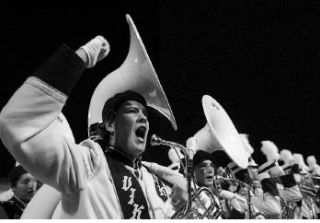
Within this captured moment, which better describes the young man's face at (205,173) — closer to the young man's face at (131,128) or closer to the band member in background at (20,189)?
the band member in background at (20,189)

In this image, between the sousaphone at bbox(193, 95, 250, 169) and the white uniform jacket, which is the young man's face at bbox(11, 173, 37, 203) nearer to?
the sousaphone at bbox(193, 95, 250, 169)

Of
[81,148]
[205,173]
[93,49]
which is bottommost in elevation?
[205,173]

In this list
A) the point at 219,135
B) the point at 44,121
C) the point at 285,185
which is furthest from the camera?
the point at 285,185

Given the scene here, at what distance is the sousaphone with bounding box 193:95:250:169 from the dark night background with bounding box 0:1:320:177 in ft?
8.81

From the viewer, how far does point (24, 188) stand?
12.3 ft

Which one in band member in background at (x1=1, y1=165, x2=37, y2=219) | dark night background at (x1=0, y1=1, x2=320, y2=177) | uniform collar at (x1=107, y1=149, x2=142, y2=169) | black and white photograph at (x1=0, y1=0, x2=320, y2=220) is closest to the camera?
black and white photograph at (x1=0, y1=0, x2=320, y2=220)

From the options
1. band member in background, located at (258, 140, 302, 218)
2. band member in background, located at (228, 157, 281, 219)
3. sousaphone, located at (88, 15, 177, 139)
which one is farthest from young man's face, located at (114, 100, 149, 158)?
band member in background, located at (258, 140, 302, 218)

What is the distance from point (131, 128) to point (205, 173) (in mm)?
2801

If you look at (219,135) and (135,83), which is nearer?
(135,83)

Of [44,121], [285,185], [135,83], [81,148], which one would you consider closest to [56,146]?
[44,121]

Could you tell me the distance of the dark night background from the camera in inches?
283

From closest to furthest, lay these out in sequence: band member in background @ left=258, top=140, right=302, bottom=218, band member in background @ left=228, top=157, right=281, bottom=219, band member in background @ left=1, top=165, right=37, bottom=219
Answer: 1. band member in background @ left=1, top=165, right=37, bottom=219
2. band member in background @ left=228, top=157, right=281, bottom=219
3. band member in background @ left=258, top=140, right=302, bottom=218

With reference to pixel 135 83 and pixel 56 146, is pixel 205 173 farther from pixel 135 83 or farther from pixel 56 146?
pixel 56 146

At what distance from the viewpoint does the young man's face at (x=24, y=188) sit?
372 cm
